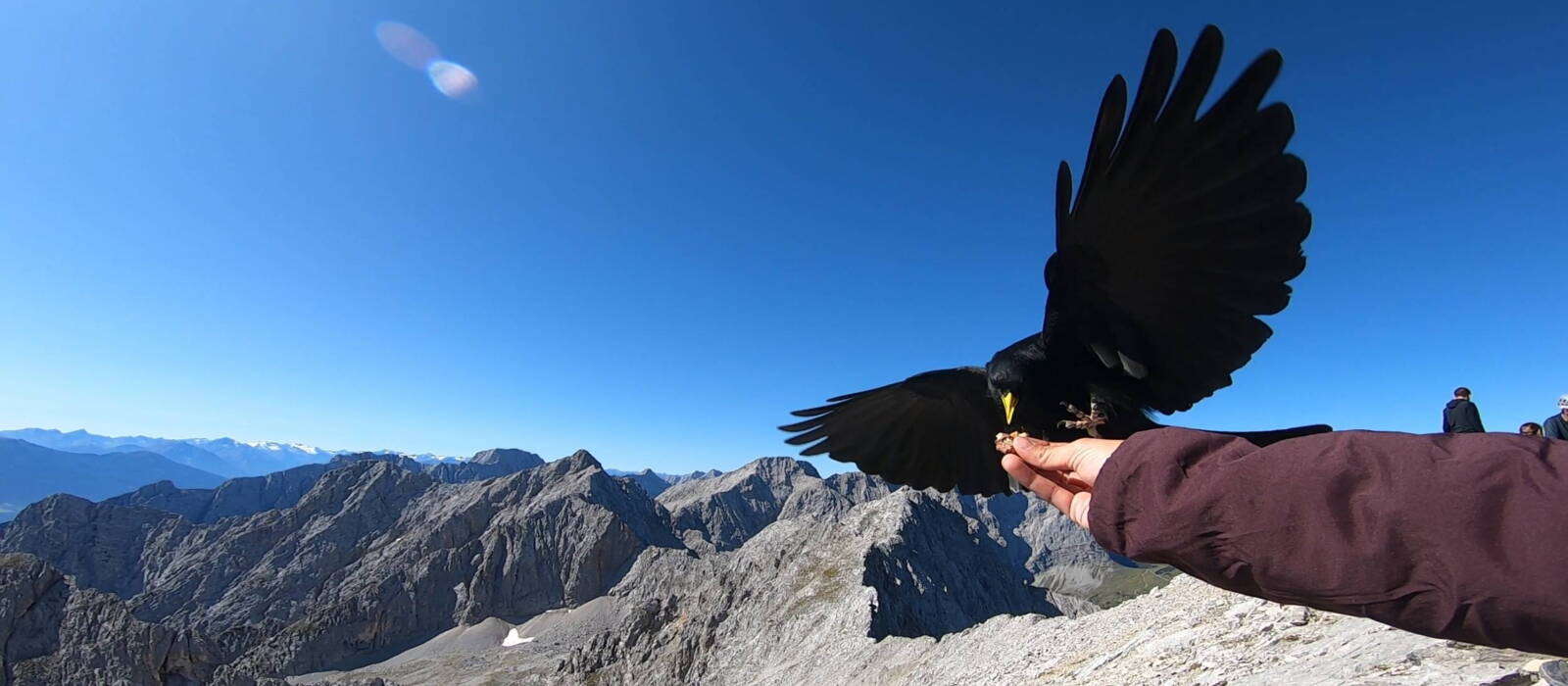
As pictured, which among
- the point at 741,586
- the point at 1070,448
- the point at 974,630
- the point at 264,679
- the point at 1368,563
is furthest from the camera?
the point at 264,679

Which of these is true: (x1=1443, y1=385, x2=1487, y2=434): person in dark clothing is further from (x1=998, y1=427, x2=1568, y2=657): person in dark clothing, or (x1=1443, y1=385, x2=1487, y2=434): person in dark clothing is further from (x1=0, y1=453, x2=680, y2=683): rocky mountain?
(x1=0, y1=453, x2=680, y2=683): rocky mountain

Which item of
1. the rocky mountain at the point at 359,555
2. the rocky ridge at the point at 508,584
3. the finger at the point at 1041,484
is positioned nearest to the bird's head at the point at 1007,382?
the finger at the point at 1041,484

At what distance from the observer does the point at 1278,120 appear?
Result: 3131mm

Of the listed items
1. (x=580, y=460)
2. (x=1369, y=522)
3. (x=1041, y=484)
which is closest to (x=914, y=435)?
(x=1041, y=484)

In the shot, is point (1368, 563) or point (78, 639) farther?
point (78, 639)

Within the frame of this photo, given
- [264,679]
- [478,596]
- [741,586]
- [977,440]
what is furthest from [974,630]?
[478,596]

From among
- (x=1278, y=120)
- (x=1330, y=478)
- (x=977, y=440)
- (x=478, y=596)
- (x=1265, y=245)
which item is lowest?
(x=478, y=596)

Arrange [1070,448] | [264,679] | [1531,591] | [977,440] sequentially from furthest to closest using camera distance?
1. [264,679]
2. [977,440]
3. [1070,448]
4. [1531,591]

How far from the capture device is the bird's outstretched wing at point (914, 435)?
20.3ft

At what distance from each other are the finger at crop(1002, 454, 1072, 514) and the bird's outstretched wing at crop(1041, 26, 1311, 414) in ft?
5.32

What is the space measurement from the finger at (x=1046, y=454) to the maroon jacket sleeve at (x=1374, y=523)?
0.51 metres

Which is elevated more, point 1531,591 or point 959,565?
point 1531,591

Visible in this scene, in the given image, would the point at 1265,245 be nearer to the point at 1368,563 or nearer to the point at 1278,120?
the point at 1278,120

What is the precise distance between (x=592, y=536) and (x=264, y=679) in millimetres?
74802
